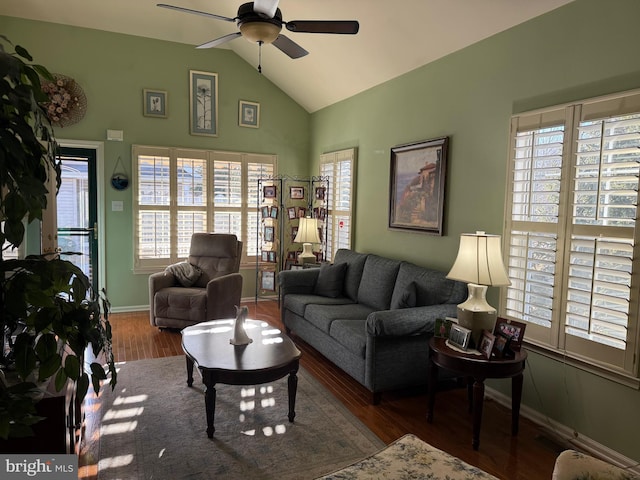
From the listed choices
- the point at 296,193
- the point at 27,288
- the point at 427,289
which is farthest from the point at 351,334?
the point at 296,193

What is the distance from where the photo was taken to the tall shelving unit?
6.06 meters

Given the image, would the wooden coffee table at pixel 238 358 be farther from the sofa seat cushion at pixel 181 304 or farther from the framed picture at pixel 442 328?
the sofa seat cushion at pixel 181 304

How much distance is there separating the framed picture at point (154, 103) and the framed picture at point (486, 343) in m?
4.82

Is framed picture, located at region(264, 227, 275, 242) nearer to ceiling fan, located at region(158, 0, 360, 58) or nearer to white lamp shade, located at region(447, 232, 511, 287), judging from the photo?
ceiling fan, located at region(158, 0, 360, 58)

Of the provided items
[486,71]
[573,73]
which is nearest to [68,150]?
[486,71]

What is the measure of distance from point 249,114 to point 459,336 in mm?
4570

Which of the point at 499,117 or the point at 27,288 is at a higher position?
the point at 499,117

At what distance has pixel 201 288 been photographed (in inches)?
200

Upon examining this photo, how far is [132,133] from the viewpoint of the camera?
5605 millimetres

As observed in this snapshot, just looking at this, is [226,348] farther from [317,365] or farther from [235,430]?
[317,365]

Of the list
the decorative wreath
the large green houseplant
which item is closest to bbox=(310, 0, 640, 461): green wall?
the large green houseplant

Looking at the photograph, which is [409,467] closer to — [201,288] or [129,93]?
[201,288]

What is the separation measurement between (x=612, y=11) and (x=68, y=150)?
18.3 ft

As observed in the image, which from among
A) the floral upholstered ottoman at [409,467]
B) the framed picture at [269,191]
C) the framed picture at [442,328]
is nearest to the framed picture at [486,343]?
the framed picture at [442,328]
